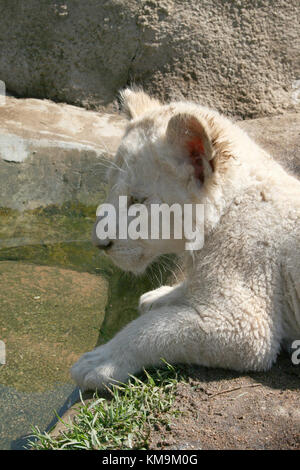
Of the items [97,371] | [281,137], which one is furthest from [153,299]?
[281,137]

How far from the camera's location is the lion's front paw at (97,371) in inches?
137

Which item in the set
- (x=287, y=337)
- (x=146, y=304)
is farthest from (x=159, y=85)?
(x=287, y=337)

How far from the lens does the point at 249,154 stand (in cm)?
372

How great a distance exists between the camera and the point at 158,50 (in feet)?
29.4

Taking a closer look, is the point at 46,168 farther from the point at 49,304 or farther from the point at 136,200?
the point at 136,200

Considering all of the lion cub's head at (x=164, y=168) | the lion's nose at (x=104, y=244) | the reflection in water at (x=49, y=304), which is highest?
the lion cub's head at (x=164, y=168)

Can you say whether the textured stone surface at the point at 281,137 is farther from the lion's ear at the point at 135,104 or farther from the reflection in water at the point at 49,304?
the lion's ear at the point at 135,104

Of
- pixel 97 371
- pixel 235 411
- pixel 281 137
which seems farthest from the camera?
pixel 281 137

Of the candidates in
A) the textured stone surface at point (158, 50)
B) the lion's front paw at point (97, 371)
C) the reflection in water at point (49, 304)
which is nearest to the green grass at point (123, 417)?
the lion's front paw at point (97, 371)

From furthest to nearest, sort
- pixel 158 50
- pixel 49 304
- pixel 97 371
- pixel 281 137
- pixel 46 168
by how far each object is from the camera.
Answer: pixel 158 50 < pixel 46 168 < pixel 281 137 < pixel 49 304 < pixel 97 371

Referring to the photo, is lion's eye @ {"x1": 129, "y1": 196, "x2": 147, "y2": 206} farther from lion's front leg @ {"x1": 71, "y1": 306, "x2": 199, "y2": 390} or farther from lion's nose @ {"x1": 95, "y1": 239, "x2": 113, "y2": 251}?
lion's front leg @ {"x1": 71, "y1": 306, "x2": 199, "y2": 390}

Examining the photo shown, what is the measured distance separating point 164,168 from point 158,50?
612cm

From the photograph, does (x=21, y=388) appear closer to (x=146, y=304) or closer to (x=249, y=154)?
(x=146, y=304)

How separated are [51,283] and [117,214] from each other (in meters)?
2.82
